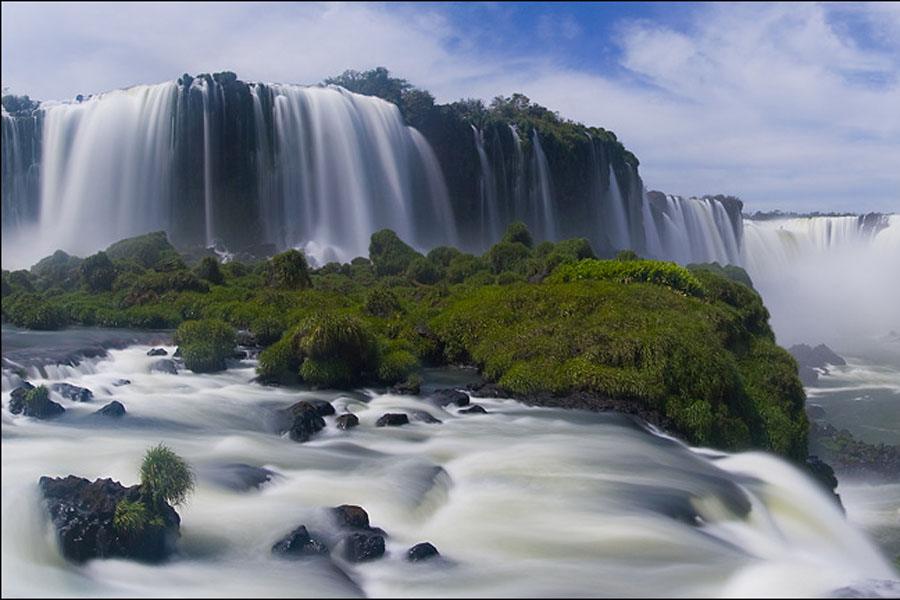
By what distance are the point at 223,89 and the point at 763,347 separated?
3454 cm

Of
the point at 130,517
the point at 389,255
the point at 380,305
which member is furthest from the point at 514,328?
the point at 389,255

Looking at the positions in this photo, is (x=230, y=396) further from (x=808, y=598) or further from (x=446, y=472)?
(x=808, y=598)

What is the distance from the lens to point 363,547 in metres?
8.02

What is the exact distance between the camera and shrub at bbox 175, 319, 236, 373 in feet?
56.0

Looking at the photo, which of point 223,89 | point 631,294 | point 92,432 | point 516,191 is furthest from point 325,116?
point 92,432

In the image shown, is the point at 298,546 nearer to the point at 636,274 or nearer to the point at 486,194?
the point at 636,274

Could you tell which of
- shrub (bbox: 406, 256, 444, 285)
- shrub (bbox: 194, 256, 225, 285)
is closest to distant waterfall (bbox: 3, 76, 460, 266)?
shrub (bbox: 406, 256, 444, 285)

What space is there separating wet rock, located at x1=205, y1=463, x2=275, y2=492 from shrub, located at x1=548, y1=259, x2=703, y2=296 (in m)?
14.7

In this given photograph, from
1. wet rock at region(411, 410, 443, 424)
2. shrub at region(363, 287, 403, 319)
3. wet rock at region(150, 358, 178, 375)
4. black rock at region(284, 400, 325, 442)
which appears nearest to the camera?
black rock at region(284, 400, 325, 442)

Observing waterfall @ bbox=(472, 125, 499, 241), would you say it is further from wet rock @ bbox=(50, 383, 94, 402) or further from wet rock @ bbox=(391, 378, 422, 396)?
wet rock @ bbox=(50, 383, 94, 402)

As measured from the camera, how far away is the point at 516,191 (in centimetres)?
5928

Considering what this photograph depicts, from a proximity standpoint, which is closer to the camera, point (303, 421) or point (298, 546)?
point (298, 546)

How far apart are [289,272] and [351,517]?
18.9m

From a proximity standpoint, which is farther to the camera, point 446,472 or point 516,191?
point 516,191
